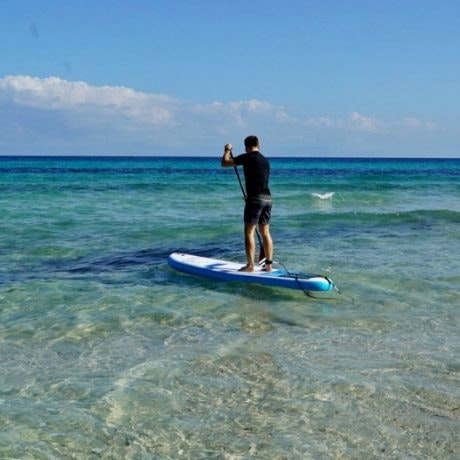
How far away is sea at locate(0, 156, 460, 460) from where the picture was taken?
15.0ft

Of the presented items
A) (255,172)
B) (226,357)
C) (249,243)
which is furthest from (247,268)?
(226,357)

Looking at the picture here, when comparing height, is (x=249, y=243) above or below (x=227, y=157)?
below

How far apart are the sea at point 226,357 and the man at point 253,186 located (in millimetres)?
917

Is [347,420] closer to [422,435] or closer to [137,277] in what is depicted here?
[422,435]

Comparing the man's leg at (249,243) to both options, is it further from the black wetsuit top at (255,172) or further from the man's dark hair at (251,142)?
the man's dark hair at (251,142)

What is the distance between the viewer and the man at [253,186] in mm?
9234

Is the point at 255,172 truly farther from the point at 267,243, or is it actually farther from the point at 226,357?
the point at 226,357

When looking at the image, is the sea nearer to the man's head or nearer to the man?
the man

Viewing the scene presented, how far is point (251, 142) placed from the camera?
9.26 m

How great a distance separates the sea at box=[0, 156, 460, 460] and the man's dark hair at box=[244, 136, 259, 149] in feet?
7.00

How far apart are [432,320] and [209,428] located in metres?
3.84

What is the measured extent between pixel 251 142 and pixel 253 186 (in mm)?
653

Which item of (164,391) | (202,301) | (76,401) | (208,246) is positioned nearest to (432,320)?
(202,301)

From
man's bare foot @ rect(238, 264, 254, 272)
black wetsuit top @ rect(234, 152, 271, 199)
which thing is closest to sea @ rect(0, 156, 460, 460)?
man's bare foot @ rect(238, 264, 254, 272)
